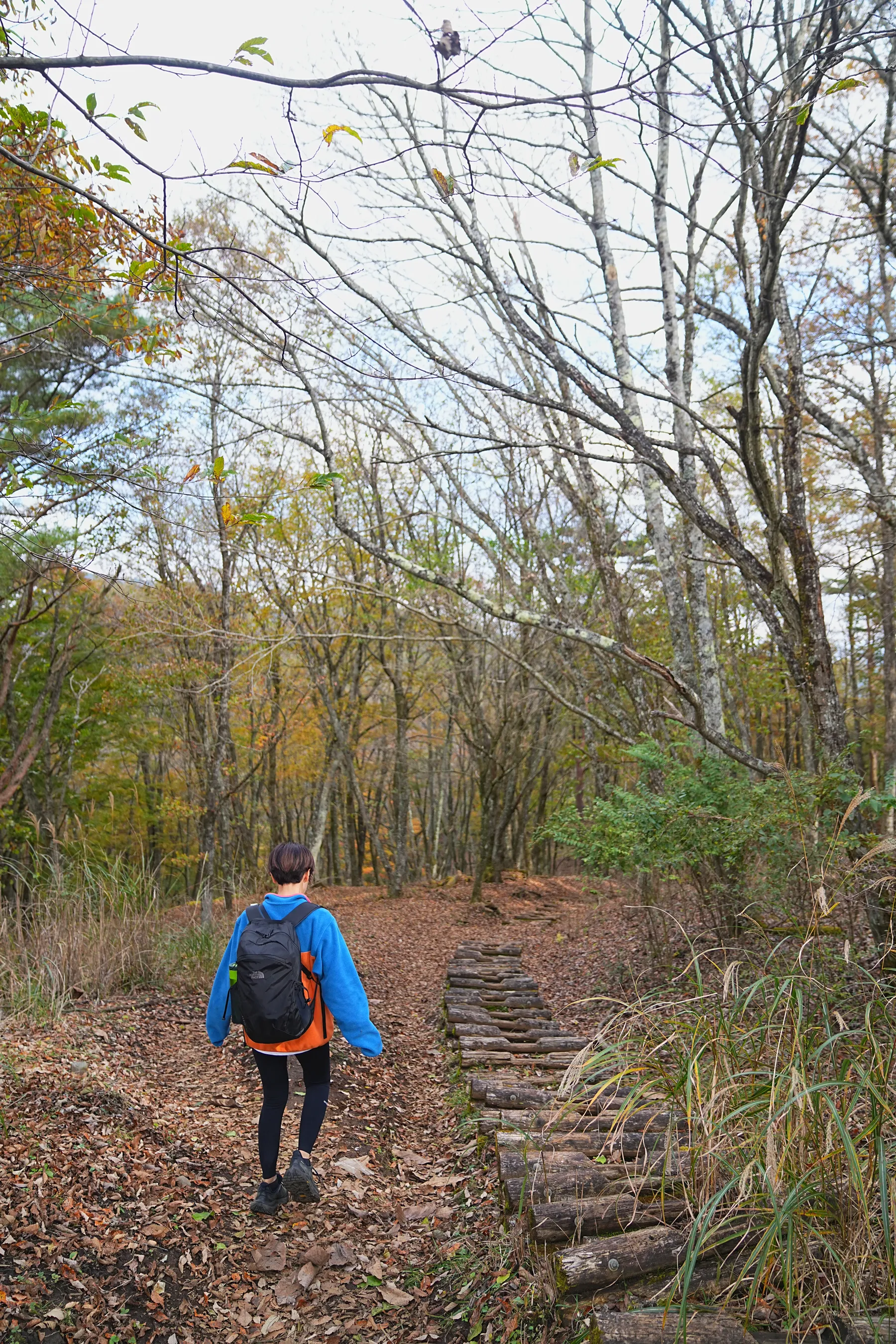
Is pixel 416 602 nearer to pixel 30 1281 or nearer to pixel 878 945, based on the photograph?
pixel 878 945

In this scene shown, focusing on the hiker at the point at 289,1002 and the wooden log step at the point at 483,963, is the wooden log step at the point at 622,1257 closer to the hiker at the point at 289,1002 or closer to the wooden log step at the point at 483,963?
the hiker at the point at 289,1002

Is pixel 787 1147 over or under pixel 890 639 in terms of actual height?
under

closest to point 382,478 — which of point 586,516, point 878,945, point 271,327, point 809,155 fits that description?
point 271,327

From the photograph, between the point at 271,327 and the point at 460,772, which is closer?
the point at 271,327

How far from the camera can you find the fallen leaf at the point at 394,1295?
268 centimetres

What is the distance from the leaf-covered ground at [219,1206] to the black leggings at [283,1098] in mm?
271

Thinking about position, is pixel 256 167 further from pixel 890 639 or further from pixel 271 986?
pixel 890 639

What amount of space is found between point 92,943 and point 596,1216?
4.62 m

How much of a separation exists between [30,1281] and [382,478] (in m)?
12.9

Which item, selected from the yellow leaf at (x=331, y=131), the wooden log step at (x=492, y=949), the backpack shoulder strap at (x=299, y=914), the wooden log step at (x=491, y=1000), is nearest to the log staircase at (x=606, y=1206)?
the backpack shoulder strap at (x=299, y=914)

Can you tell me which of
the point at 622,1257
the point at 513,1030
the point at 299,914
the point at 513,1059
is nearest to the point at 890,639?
the point at 513,1030

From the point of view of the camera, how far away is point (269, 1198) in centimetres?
312

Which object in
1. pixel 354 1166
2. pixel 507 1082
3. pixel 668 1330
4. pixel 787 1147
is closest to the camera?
pixel 668 1330

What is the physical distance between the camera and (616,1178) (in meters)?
2.64
